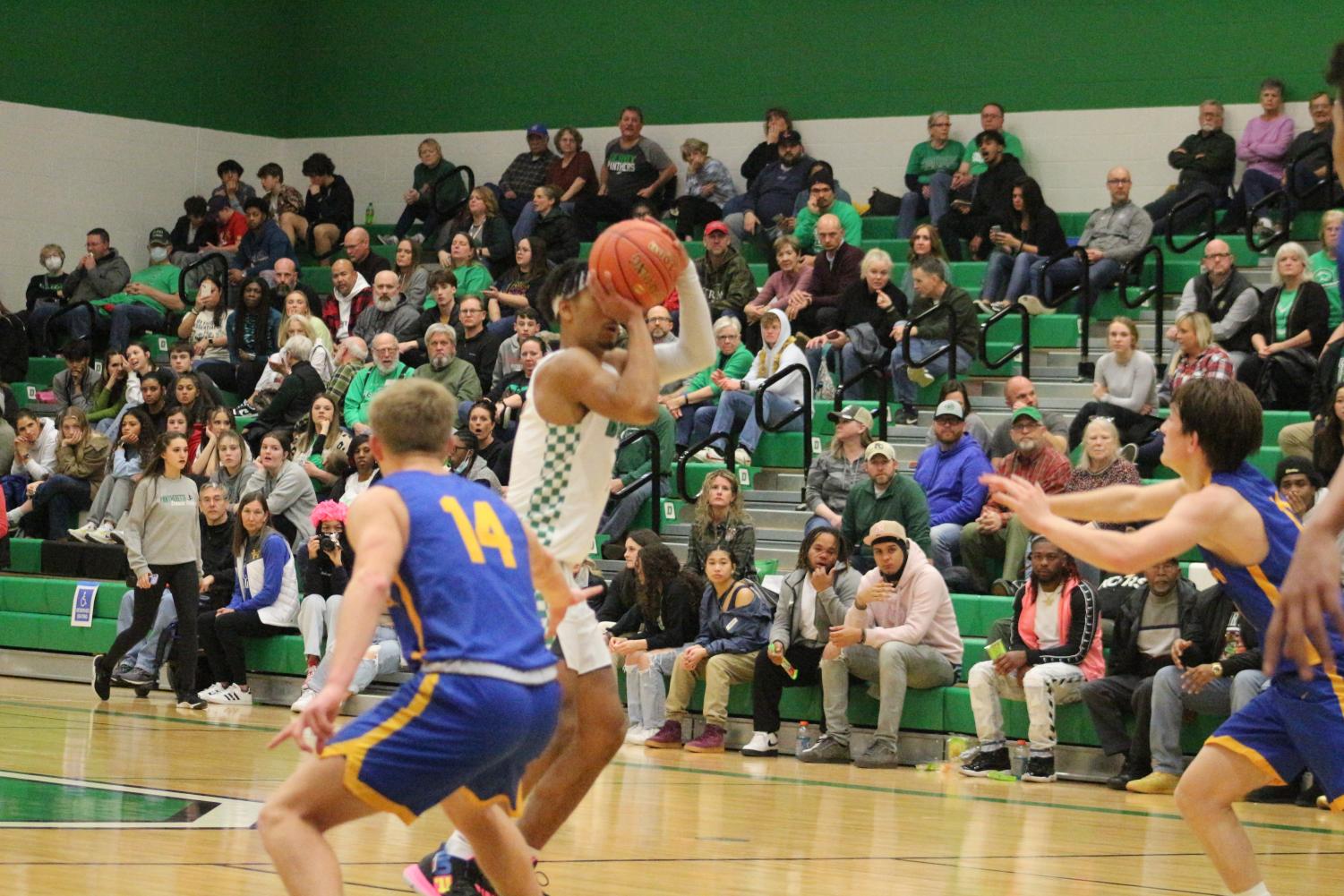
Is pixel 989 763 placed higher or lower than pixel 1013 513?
lower

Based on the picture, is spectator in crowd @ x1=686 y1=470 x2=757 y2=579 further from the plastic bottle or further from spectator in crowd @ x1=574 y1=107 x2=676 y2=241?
spectator in crowd @ x1=574 y1=107 x2=676 y2=241

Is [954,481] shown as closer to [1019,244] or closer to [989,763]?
[989,763]

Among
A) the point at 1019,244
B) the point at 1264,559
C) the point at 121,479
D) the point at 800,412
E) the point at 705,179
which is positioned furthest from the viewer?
the point at 705,179

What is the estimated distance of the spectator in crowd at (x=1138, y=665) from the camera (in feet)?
27.9

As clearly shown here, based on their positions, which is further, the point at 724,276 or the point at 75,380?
the point at 75,380

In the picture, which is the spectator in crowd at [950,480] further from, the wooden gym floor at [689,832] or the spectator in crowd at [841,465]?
the wooden gym floor at [689,832]

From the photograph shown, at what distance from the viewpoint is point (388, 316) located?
1462cm

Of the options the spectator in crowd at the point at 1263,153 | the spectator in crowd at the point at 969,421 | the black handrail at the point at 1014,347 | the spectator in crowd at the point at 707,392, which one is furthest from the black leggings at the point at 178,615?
the spectator in crowd at the point at 1263,153

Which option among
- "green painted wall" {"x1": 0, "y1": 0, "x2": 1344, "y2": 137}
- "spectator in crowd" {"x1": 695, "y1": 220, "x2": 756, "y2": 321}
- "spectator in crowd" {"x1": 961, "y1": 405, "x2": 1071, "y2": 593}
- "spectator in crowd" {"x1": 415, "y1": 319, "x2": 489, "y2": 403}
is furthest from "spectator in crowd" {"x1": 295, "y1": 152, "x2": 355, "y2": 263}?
"spectator in crowd" {"x1": 961, "y1": 405, "x2": 1071, "y2": 593}

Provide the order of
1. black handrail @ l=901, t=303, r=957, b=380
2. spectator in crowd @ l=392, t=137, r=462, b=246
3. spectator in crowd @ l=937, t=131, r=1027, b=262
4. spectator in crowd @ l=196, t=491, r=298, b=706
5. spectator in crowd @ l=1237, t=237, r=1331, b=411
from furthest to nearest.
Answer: spectator in crowd @ l=392, t=137, r=462, b=246, spectator in crowd @ l=937, t=131, r=1027, b=262, black handrail @ l=901, t=303, r=957, b=380, spectator in crowd @ l=196, t=491, r=298, b=706, spectator in crowd @ l=1237, t=237, r=1331, b=411

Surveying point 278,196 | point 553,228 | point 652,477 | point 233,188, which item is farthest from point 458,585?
point 233,188

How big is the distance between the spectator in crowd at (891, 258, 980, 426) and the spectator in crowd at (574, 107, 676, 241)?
4.33 m

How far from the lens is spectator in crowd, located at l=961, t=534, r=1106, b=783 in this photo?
8664 millimetres

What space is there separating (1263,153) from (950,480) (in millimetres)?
4685
